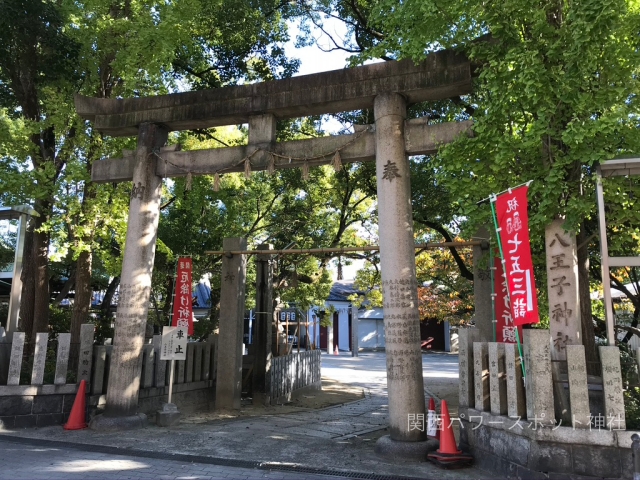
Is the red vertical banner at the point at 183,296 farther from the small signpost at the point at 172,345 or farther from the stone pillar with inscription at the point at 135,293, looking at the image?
the stone pillar with inscription at the point at 135,293

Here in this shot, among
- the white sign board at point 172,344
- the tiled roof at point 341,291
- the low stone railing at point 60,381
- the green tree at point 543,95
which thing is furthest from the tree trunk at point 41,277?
the tiled roof at point 341,291

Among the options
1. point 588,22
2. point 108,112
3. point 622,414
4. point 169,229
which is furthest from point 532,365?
point 169,229

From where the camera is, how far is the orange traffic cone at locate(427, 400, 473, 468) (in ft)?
21.7

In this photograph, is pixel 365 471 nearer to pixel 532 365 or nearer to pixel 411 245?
pixel 532 365

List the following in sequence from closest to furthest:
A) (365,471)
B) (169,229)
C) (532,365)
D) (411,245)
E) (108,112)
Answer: (532,365)
(365,471)
(411,245)
(108,112)
(169,229)

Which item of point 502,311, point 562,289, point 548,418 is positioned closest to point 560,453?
point 548,418

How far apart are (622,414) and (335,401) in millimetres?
10124

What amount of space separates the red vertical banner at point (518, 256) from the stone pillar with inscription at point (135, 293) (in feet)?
21.7

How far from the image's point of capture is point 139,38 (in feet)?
36.5

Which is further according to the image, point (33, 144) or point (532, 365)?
point (33, 144)

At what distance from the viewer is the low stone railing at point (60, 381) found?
8711 millimetres

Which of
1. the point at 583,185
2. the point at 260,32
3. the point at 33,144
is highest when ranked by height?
the point at 260,32

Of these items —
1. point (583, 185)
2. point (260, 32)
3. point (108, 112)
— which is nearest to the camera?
point (583, 185)

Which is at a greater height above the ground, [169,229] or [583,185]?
[169,229]
